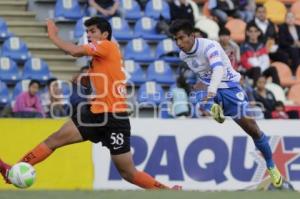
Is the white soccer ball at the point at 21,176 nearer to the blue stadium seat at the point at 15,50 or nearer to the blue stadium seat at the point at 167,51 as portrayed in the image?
the blue stadium seat at the point at 15,50

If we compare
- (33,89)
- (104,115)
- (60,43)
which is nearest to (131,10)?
(33,89)

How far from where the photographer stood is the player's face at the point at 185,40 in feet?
31.2

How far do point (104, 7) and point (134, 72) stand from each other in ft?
4.63

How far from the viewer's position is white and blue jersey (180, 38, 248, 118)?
9523 mm

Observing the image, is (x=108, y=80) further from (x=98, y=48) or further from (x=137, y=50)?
(x=137, y=50)

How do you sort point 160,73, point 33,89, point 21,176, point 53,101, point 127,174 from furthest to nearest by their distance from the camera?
point 160,73, point 53,101, point 33,89, point 127,174, point 21,176

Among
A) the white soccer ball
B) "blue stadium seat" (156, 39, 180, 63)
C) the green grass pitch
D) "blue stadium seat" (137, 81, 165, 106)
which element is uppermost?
"blue stadium seat" (156, 39, 180, 63)

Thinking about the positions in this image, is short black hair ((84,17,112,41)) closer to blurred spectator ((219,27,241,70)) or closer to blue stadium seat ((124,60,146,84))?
blurred spectator ((219,27,241,70))

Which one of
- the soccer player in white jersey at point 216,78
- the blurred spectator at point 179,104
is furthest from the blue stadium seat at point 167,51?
the soccer player in white jersey at point 216,78

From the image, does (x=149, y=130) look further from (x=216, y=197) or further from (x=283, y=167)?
(x=216, y=197)

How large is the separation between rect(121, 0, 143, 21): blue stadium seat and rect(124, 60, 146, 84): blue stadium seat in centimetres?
124

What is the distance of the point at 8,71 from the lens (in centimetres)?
1471

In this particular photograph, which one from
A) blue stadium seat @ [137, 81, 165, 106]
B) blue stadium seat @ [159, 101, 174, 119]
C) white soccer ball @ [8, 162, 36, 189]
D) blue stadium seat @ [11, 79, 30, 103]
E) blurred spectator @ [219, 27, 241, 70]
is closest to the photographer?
white soccer ball @ [8, 162, 36, 189]

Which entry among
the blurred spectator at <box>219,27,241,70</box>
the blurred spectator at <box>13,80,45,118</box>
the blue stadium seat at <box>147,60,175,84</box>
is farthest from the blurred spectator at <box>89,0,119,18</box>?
the blurred spectator at <box>13,80,45,118</box>
